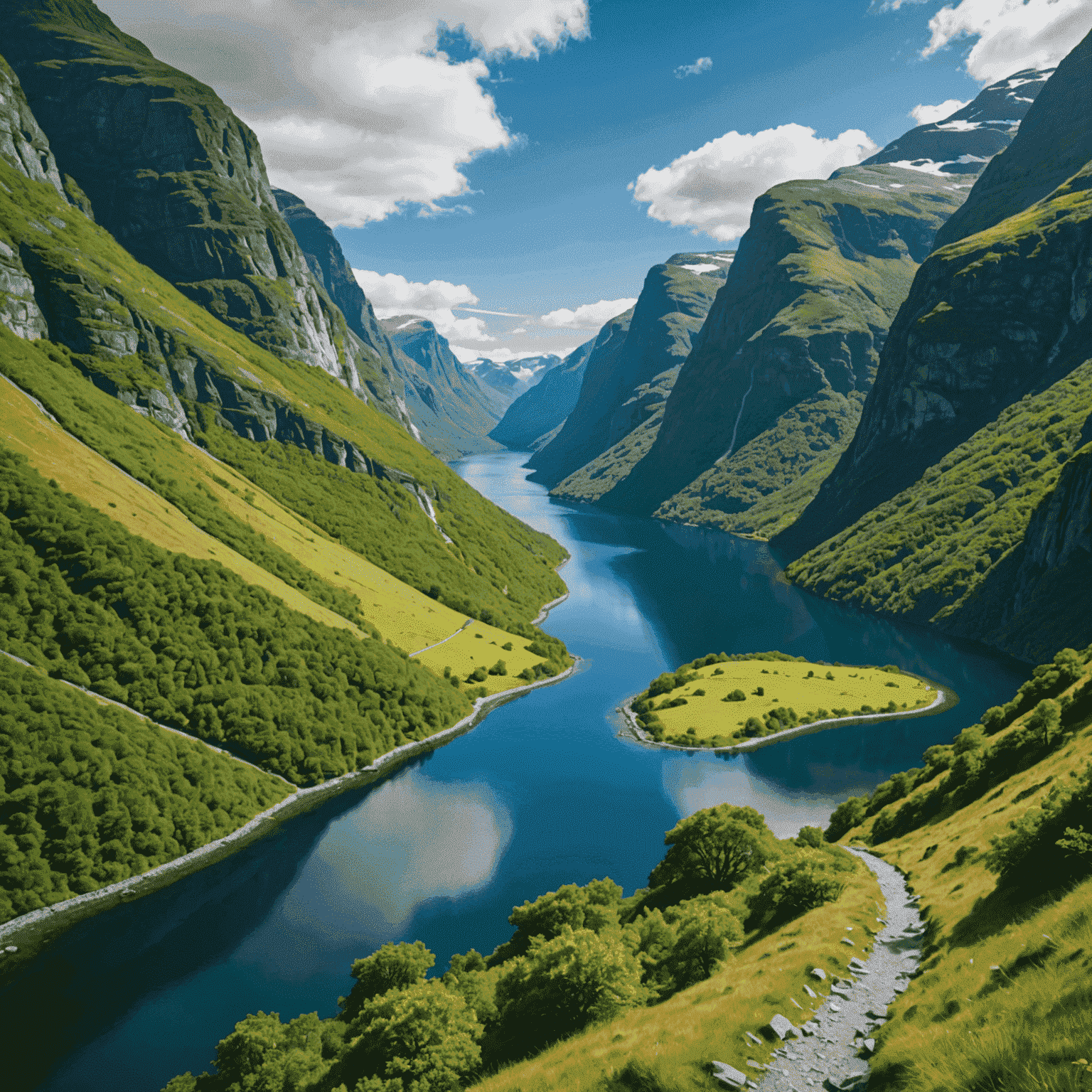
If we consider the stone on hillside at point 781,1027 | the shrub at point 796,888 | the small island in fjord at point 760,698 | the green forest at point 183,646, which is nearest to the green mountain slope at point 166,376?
the green forest at point 183,646

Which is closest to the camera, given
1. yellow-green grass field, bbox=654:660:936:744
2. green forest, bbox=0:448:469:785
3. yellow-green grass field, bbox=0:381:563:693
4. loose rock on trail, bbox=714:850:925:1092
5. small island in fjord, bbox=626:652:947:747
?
loose rock on trail, bbox=714:850:925:1092

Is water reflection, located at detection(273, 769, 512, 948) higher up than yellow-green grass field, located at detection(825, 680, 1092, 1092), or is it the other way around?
yellow-green grass field, located at detection(825, 680, 1092, 1092)

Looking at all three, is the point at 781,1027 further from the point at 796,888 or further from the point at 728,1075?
the point at 796,888

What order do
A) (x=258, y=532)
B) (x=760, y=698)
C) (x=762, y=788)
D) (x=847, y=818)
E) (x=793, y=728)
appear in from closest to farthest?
(x=847, y=818) → (x=762, y=788) → (x=793, y=728) → (x=760, y=698) → (x=258, y=532)

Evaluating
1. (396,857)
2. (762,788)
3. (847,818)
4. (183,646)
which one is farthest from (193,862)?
(762,788)

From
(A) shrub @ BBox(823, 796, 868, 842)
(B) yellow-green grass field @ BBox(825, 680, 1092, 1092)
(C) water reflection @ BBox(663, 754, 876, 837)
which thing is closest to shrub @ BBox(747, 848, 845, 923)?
(B) yellow-green grass field @ BBox(825, 680, 1092, 1092)

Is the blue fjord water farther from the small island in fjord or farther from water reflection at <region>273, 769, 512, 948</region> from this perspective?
the small island in fjord
